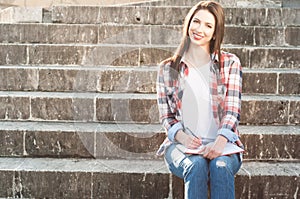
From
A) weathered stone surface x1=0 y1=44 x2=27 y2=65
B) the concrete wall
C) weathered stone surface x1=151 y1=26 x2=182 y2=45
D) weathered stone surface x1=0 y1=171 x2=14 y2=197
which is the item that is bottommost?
weathered stone surface x1=0 y1=171 x2=14 y2=197

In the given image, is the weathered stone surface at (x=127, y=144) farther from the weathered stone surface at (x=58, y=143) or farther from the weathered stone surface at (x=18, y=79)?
the weathered stone surface at (x=18, y=79)

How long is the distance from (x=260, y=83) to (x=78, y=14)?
2623 millimetres

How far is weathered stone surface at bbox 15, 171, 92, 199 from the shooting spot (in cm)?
297

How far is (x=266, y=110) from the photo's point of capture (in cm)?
352

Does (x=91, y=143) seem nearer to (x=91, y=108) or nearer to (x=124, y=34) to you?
(x=91, y=108)

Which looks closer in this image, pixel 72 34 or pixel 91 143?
pixel 91 143

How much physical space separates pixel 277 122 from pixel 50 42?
2.71 metres

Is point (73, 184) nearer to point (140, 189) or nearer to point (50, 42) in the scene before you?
point (140, 189)

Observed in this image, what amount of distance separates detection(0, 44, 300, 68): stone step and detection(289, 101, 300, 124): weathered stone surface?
87cm

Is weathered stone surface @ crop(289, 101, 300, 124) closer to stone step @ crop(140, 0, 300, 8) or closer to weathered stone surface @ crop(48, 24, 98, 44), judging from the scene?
weathered stone surface @ crop(48, 24, 98, 44)

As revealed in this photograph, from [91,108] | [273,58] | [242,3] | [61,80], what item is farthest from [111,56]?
[242,3]

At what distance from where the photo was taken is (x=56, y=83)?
400 centimetres

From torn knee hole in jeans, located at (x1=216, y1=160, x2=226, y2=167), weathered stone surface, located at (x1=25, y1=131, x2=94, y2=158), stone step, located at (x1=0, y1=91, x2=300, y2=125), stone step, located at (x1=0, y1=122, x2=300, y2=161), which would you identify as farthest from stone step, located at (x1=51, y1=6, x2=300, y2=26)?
torn knee hole in jeans, located at (x1=216, y1=160, x2=226, y2=167)

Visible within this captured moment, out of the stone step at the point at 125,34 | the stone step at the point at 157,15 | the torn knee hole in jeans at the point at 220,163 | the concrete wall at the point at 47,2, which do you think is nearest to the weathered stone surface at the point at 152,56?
the stone step at the point at 125,34
